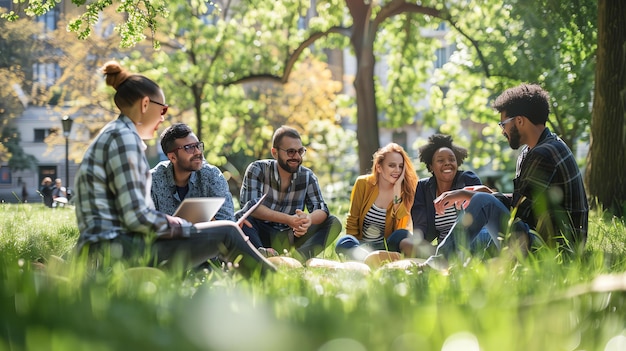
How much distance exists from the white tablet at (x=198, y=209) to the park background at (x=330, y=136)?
1.12 feet

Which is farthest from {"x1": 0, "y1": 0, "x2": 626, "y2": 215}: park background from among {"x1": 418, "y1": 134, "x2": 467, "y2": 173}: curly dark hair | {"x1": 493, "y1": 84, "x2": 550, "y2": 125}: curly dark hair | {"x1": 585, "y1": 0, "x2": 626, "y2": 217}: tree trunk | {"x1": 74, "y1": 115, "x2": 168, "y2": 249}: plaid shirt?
{"x1": 74, "y1": 115, "x2": 168, "y2": 249}: plaid shirt

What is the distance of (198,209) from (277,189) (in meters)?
2.94

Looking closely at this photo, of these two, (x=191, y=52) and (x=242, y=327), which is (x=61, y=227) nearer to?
(x=242, y=327)

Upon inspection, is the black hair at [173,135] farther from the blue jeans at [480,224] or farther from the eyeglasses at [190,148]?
the blue jeans at [480,224]

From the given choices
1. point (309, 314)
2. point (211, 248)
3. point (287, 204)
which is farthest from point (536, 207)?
point (309, 314)

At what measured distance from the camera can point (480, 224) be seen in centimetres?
548

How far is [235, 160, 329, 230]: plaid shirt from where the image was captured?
7.67 meters

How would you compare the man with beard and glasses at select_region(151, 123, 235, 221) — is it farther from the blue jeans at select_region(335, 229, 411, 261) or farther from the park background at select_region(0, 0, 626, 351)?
the blue jeans at select_region(335, 229, 411, 261)

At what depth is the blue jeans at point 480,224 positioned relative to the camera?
537 cm

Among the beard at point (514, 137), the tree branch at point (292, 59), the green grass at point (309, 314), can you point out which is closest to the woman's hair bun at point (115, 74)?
the green grass at point (309, 314)

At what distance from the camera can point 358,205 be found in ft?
25.2

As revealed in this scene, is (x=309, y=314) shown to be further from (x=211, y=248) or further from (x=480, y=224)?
(x=480, y=224)

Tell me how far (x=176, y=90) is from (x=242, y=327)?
2503 cm

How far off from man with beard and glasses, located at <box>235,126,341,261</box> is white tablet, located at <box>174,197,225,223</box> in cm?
248
